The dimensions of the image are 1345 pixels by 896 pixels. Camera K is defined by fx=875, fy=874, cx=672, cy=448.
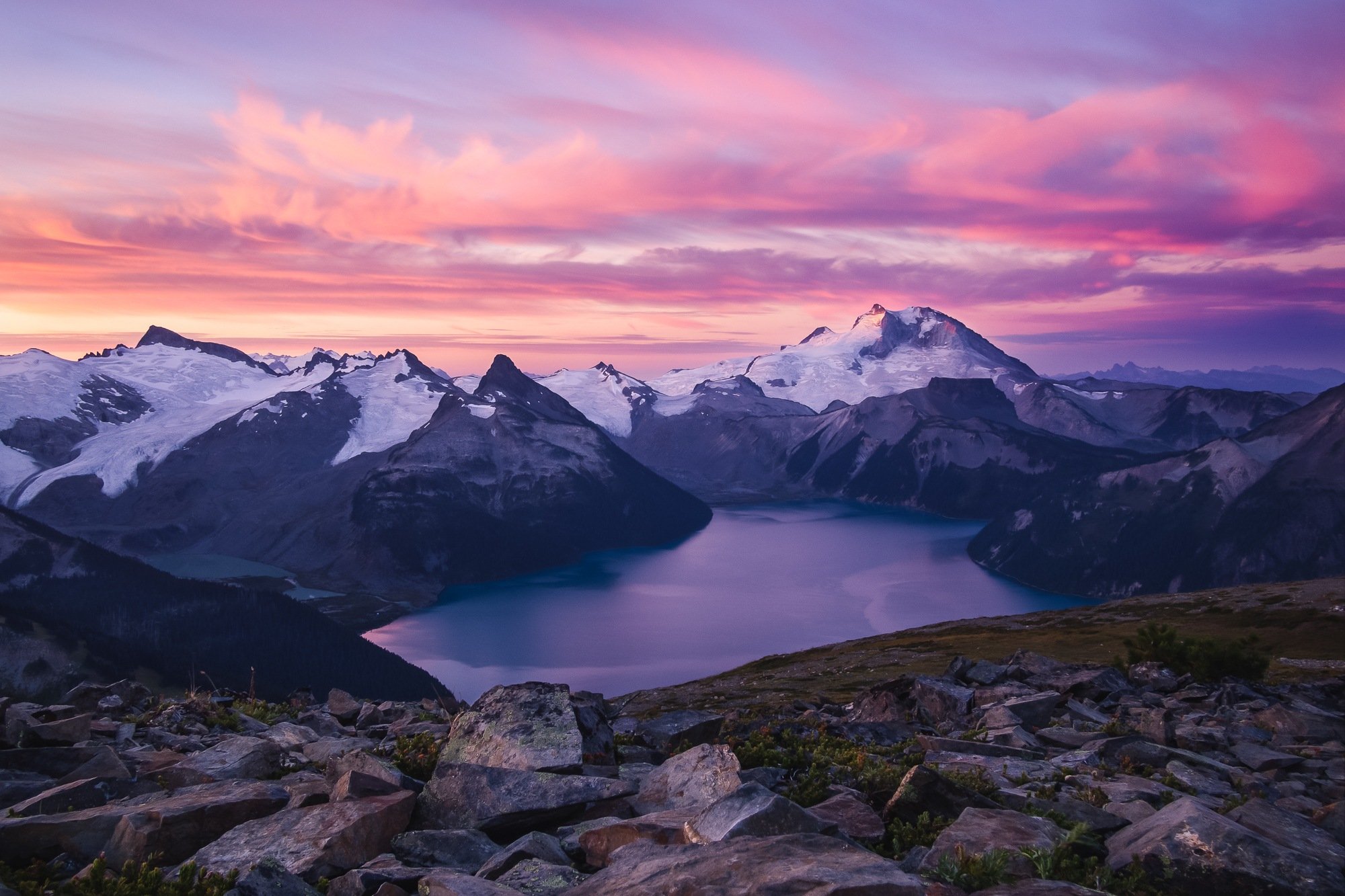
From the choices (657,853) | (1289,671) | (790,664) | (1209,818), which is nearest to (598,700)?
(657,853)

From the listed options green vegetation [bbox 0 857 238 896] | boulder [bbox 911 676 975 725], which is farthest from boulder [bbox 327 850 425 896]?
boulder [bbox 911 676 975 725]

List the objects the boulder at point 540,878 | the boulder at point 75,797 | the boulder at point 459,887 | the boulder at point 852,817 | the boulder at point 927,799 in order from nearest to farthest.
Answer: the boulder at point 459,887, the boulder at point 540,878, the boulder at point 852,817, the boulder at point 927,799, the boulder at point 75,797

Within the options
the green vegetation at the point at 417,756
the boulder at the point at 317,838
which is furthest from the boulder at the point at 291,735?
the boulder at the point at 317,838

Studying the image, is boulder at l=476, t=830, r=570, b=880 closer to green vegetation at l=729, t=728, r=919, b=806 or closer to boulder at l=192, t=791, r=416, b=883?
boulder at l=192, t=791, r=416, b=883

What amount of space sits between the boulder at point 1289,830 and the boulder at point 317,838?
1295cm

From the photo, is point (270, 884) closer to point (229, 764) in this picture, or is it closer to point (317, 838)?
point (317, 838)

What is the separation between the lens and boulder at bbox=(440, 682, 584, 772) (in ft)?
53.7

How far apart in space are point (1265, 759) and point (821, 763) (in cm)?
1256

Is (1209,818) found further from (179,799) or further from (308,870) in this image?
(179,799)

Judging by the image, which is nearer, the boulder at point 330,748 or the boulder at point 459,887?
the boulder at point 459,887

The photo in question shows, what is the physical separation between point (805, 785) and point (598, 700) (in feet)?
30.1

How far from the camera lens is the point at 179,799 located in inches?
574

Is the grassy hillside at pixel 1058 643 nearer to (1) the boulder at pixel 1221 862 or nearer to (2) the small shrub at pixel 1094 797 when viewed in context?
(2) the small shrub at pixel 1094 797

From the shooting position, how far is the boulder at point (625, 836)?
1255cm
